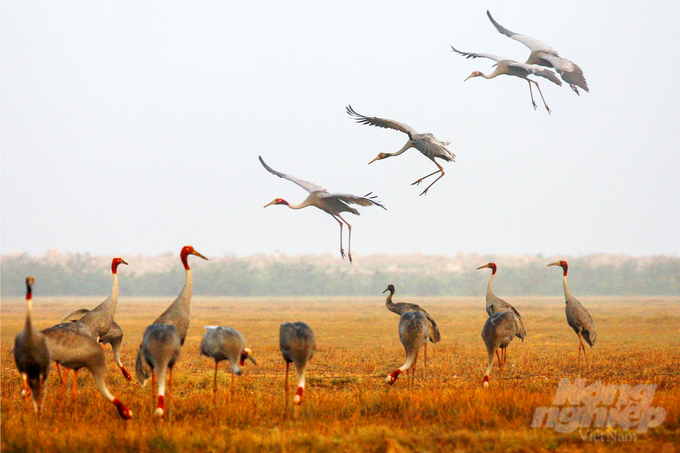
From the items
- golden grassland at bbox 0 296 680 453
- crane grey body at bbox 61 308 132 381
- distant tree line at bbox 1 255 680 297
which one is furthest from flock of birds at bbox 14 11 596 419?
distant tree line at bbox 1 255 680 297

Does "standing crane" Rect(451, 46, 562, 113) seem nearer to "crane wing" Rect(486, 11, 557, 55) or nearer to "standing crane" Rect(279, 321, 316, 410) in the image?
"crane wing" Rect(486, 11, 557, 55)

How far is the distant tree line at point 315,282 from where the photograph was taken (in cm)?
7831

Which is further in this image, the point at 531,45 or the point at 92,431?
the point at 531,45

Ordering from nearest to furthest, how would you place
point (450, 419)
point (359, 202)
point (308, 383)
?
point (450, 419) < point (308, 383) < point (359, 202)

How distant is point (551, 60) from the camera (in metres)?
11.7

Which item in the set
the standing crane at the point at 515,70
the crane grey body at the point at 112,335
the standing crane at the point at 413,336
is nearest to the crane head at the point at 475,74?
the standing crane at the point at 515,70

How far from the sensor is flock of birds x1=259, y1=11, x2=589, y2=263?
37.4 ft

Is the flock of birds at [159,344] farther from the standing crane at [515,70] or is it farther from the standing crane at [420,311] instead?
the standing crane at [515,70]

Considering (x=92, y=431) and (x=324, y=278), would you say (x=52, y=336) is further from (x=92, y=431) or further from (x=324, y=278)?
(x=324, y=278)

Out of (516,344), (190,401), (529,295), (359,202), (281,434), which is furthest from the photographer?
(529,295)

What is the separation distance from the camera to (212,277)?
81062 mm

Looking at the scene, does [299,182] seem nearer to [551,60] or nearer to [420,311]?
[420,311]

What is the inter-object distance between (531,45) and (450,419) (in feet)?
24.6

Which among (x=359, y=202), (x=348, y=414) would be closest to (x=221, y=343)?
(x=348, y=414)
